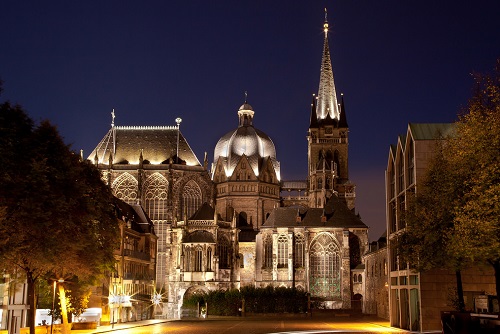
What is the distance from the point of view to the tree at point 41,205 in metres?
30.9

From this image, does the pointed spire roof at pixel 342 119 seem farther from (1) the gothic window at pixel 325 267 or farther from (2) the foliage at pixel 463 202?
(2) the foliage at pixel 463 202

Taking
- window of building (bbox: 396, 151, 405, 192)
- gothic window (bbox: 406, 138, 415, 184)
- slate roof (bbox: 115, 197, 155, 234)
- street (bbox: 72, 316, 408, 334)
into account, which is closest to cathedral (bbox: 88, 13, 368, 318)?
slate roof (bbox: 115, 197, 155, 234)

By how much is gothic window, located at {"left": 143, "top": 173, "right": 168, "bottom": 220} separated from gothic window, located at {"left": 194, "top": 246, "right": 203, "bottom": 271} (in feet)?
35.8

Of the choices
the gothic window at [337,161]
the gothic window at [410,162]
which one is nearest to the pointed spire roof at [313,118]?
the gothic window at [337,161]

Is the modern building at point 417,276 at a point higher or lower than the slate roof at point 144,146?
lower

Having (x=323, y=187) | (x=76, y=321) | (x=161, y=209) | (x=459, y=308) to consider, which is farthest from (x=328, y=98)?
(x=459, y=308)

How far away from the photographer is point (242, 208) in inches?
4163

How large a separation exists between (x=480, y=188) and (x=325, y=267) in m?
60.1

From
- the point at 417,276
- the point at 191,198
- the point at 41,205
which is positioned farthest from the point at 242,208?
the point at 41,205

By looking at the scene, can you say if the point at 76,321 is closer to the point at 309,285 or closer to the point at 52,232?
the point at 52,232

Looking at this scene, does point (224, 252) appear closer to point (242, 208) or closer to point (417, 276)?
point (242, 208)

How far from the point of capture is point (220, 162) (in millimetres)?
110438

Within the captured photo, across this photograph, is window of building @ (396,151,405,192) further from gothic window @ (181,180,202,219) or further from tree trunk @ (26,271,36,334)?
gothic window @ (181,180,202,219)

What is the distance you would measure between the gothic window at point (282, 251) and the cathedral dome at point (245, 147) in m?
20.0
